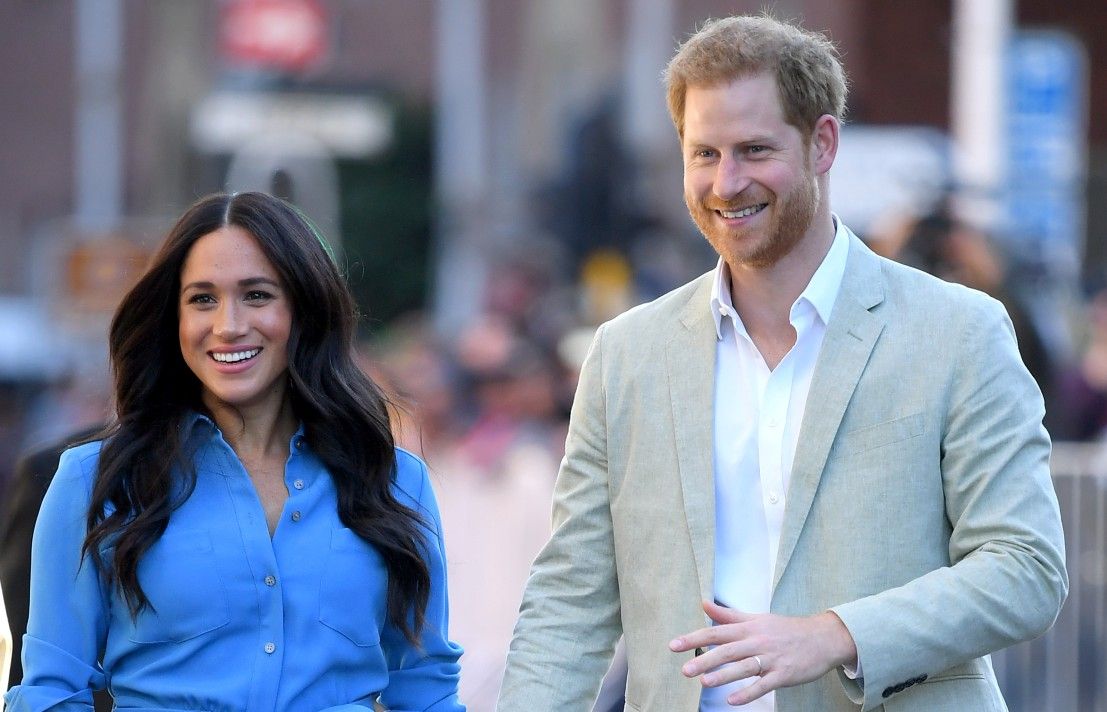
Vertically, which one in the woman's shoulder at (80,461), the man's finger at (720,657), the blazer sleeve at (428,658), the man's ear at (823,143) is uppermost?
the man's ear at (823,143)

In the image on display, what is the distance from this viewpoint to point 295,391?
4129mm

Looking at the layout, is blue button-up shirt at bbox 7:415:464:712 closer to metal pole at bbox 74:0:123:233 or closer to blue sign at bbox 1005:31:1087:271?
blue sign at bbox 1005:31:1087:271

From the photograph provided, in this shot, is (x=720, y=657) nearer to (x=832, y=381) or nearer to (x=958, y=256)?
(x=832, y=381)

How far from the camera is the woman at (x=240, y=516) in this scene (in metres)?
3.76

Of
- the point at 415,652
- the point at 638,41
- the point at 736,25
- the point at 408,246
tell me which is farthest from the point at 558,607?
the point at 408,246

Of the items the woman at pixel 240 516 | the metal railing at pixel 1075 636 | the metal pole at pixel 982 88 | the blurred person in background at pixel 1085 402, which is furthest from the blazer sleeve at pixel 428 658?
the metal pole at pixel 982 88

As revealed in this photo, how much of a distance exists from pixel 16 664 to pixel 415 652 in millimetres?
1224

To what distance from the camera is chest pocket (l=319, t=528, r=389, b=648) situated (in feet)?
12.7

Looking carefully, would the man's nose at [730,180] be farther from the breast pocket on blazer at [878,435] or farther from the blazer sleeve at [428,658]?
the blazer sleeve at [428,658]

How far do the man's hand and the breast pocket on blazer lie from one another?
36 cm

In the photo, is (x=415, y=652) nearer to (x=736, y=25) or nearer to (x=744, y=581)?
(x=744, y=581)

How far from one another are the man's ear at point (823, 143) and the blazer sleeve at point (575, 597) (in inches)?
27.7

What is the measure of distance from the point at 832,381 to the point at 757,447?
0.22 meters

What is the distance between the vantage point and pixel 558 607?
165 inches
